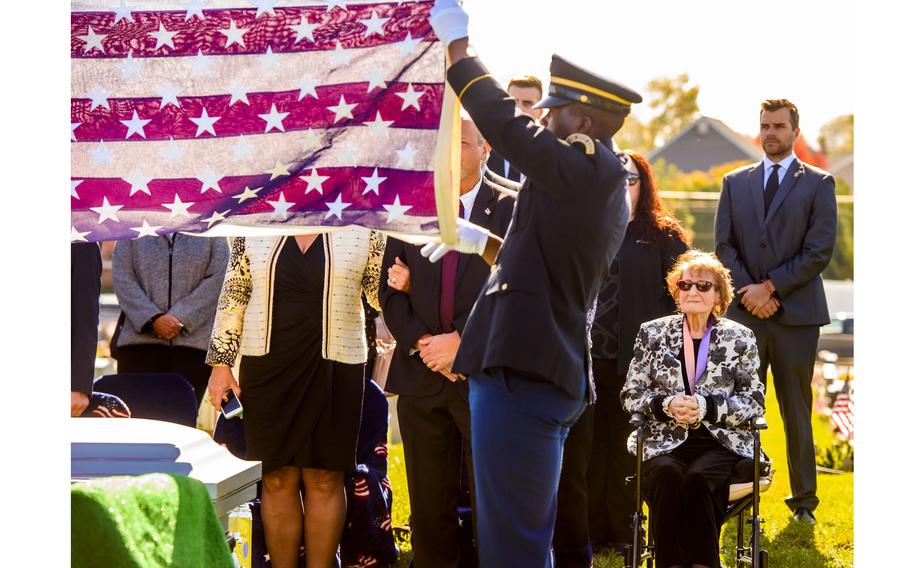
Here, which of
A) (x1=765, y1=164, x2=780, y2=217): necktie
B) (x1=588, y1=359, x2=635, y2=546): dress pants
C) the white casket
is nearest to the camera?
the white casket

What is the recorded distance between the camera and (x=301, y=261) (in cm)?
550

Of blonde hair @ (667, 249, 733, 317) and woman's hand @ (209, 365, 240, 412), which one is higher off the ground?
blonde hair @ (667, 249, 733, 317)

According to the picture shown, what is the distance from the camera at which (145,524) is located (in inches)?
106

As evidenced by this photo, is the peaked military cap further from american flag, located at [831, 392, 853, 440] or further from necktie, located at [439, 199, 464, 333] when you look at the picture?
american flag, located at [831, 392, 853, 440]

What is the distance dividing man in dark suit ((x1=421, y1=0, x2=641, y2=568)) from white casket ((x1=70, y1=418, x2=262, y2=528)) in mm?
881

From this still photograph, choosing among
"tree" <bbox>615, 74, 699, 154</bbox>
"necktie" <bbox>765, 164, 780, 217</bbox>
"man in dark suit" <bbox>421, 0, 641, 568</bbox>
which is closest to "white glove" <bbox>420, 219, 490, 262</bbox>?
"man in dark suit" <bbox>421, 0, 641, 568</bbox>

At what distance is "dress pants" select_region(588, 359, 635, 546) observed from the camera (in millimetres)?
6578

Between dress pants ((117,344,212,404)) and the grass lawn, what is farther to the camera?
dress pants ((117,344,212,404))

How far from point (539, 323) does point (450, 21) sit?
3.16 feet

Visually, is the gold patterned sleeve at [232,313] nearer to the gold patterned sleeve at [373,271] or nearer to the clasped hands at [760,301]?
the gold patterned sleeve at [373,271]

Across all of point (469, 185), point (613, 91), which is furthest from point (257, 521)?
point (613, 91)

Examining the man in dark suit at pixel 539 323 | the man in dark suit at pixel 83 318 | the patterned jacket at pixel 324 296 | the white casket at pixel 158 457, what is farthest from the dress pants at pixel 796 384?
the white casket at pixel 158 457

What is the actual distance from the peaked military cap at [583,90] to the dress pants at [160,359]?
372 cm

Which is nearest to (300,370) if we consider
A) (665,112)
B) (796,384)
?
(796,384)
